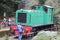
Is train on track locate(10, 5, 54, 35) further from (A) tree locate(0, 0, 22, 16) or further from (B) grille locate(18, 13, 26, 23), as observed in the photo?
(A) tree locate(0, 0, 22, 16)

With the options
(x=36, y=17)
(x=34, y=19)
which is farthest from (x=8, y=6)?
(x=34, y=19)

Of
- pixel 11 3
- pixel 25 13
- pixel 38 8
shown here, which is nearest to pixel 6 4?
pixel 11 3

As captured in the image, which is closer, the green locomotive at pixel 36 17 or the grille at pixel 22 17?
the green locomotive at pixel 36 17

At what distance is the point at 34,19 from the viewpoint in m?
17.8

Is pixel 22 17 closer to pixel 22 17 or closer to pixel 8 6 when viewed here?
pixel 22 17

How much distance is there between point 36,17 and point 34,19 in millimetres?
410

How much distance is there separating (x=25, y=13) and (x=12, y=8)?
13.6m

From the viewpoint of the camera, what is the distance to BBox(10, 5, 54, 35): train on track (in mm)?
16898

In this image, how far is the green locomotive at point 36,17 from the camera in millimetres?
17087

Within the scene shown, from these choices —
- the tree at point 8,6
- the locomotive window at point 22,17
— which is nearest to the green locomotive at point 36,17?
the locomotive window at point 22,17

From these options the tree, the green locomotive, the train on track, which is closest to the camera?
the train on track

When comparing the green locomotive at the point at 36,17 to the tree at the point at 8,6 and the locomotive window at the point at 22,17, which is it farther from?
the tree at the point at 8,6

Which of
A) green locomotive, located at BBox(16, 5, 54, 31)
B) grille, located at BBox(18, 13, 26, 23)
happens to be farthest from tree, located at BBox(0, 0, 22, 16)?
grille, located at BBox(18, 13, 26, 23)

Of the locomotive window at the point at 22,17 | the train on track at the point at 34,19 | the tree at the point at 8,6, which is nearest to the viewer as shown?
the train on track at the point at 34,19
